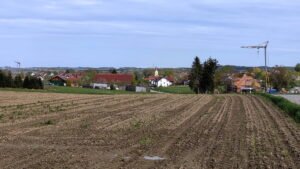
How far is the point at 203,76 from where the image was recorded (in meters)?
114

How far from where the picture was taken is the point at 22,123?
914 inches

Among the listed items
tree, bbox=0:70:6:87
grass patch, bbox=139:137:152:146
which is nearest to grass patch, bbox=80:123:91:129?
grass patch, bbox=139:137:152:146

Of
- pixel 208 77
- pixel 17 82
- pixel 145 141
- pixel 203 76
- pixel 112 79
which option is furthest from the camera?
pixel 112 79

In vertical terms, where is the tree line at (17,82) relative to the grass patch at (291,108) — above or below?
above

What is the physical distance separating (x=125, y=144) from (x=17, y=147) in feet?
10.2

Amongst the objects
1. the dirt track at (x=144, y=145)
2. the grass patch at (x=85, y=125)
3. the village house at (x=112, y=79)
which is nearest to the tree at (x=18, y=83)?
the village house at (x=112, y=79)

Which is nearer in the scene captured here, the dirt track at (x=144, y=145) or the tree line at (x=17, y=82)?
the dirt track at (x=144, y=145)

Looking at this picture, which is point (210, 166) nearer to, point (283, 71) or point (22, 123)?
point (22, 123)

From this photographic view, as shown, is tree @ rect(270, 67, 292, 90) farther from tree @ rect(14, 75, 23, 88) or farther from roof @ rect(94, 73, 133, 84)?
tree @ rect(14, 75, 23, 88)

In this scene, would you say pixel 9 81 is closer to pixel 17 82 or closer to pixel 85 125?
pixel 17 82

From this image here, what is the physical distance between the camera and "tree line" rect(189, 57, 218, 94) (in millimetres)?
112875

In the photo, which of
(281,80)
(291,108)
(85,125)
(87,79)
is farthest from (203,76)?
(85,125)

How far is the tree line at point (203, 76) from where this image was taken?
113 metres

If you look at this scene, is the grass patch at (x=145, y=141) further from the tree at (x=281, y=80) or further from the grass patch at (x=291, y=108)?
the tree at (x=281, y=80)
